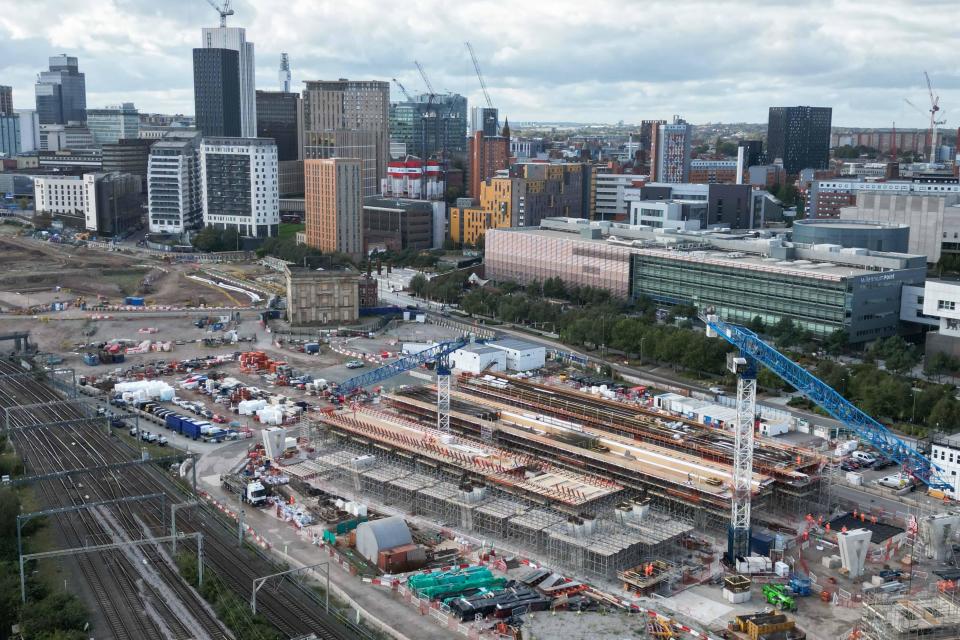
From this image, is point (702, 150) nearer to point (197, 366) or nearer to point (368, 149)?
point (368, 149)

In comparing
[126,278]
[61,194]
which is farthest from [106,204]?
[126,278]

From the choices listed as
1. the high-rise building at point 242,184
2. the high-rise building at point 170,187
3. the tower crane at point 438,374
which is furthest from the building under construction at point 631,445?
the high-rise building at point 170,187

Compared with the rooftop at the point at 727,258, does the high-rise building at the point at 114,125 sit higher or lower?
higher

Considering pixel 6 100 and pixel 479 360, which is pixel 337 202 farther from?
pixel 6 100

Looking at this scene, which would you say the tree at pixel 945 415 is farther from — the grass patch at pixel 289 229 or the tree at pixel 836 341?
the grass patch at pixel 289 229

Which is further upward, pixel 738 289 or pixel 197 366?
pixel 738 289

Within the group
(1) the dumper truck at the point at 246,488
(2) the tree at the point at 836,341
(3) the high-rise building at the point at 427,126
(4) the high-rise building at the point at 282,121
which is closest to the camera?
(1) the dumper truck at the point at 246,488

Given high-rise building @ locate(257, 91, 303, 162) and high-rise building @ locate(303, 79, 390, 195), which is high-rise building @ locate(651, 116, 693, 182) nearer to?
high-rise building @ locate(303, 79, 390, 195)


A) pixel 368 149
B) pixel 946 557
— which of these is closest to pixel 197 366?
pixel 946 557
